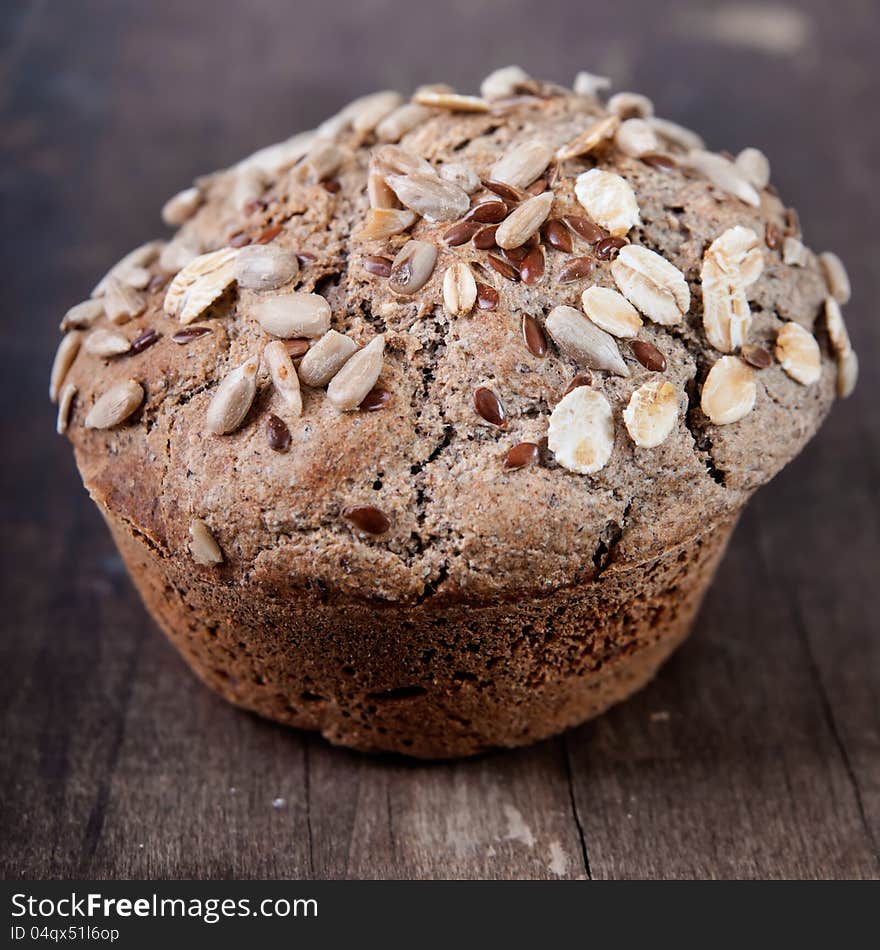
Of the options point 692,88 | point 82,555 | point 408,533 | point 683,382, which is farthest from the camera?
point 692,88

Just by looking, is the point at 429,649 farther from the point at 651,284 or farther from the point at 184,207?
the point at 184,207

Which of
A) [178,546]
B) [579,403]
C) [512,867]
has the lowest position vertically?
Result: [512,867]

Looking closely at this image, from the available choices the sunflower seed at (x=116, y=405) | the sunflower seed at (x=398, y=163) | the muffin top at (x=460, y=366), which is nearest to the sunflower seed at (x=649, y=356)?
the muffin top at (x=460, y=366)

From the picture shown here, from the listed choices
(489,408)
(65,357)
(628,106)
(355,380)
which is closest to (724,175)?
(628,106)

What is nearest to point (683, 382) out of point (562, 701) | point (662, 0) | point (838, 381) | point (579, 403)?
point (579, 403)

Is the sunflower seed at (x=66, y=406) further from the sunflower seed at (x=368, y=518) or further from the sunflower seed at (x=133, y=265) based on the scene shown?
the sunflower seed at (x=368, y=518)

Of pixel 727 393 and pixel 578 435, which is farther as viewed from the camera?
pixel 727 393
